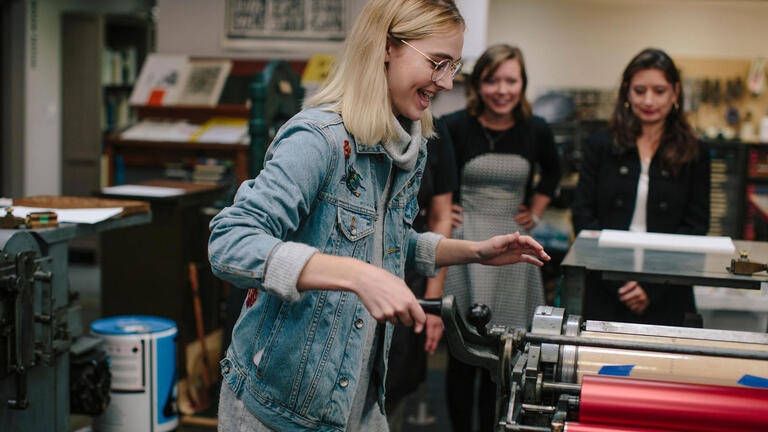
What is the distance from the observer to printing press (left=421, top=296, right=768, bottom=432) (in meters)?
1.13

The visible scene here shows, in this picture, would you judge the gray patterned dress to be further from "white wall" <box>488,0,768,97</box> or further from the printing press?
"white wall" <box>488,0,768,97</box>

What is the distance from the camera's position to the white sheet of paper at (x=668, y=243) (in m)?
2.01

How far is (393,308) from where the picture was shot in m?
1.06

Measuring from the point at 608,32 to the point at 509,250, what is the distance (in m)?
6.43

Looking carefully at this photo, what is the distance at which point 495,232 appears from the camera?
9.63 ft

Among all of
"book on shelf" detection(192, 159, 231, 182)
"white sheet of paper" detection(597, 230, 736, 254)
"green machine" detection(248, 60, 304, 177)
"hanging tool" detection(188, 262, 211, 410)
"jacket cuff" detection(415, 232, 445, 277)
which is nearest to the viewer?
"jacket cuff" detection(415, 232, 445, 277)

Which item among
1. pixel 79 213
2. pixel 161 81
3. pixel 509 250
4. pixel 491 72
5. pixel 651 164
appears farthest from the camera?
pixel 161 81

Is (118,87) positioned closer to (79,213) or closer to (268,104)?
(268,104)

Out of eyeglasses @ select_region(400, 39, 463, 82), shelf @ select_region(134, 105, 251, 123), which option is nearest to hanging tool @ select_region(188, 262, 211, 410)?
shelf @ select_region(134, 105, 251, 123)

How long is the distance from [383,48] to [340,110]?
13cm

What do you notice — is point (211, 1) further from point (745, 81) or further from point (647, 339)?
point (647, 339)

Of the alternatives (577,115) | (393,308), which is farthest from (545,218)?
(393,308)

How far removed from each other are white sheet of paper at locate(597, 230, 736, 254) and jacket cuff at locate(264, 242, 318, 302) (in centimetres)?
115

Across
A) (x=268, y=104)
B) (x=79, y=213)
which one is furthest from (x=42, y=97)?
(x=79, y=213)
